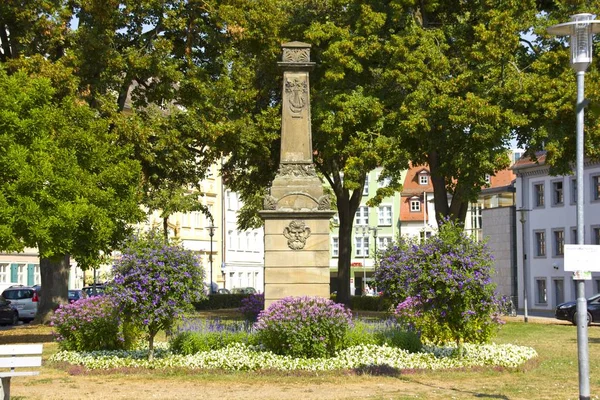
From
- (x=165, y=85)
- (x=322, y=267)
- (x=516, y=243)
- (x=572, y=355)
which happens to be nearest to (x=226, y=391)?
(x=322, y=267)

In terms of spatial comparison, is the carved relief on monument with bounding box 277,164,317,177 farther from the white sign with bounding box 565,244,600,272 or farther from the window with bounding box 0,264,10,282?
the window with bounding box 0,264,10,282

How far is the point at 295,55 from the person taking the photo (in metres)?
25.7

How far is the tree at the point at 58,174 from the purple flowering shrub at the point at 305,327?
8.54 metres

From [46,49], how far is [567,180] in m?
38.7

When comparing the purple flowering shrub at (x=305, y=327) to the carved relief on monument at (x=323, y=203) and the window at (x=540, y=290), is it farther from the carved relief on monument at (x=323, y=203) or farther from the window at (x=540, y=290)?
the window at (x=540, y=290)

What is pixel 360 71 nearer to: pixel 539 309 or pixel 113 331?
pixel 113 331

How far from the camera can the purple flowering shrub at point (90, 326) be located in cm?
2248

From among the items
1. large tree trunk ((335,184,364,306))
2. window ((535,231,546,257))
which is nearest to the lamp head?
large tree trunk ((335,184,364,306))

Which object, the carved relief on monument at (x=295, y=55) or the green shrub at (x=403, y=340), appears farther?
the carved relief on monument at (x=295, y=55)

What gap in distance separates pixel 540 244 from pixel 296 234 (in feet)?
158

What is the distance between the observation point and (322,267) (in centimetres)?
2445

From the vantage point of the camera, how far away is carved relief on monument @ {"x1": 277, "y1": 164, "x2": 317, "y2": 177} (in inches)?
980

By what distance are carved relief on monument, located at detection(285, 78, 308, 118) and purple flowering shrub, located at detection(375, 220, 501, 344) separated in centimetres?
533

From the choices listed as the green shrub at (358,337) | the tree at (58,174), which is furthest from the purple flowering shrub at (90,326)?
the green shrub at (358,337)
